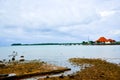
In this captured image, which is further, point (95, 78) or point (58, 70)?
point (58, 70)

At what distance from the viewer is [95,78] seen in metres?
36.1

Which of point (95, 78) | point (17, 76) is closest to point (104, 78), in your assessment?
point (95, 78)

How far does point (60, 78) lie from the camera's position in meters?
36.3

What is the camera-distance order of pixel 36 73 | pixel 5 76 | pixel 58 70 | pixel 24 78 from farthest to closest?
pixel 58 70 < pixel 36 73 < pixel 24 78 < pixel 5 76

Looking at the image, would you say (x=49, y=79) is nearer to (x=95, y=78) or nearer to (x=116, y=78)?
(x=95, y=78)

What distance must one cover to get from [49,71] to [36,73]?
323 centimetres

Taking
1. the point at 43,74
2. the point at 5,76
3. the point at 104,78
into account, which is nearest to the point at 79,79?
the point at 104,78

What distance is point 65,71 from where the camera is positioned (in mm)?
45344

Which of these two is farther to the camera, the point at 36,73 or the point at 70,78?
the point at 36,73

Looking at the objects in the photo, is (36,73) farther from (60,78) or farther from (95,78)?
(95,78)

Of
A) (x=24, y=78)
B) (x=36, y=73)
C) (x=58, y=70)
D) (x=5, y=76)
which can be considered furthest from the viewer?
(x=58, y=70)

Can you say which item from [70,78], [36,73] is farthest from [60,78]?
[36,73]

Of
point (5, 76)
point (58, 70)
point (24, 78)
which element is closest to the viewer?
point (5, 76)

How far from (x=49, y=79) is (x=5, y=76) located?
653 cm
